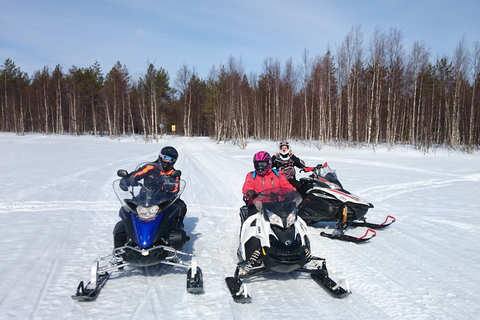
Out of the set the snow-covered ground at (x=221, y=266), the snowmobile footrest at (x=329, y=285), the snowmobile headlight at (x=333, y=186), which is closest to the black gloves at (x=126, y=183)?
the snow-covered ground at (x=221, y=266)

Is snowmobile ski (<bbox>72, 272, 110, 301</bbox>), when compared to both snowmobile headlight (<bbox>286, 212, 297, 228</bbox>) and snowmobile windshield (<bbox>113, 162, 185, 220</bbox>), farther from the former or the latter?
snowmobile headlight (<bbox>286, 212, 297, 228</bbox>)

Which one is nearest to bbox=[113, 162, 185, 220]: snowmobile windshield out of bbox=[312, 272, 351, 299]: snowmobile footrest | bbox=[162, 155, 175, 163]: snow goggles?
bbox=[162, 155, 175, 163]: snow goggles

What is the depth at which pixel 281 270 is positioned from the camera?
363cm

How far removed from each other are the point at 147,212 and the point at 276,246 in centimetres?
165

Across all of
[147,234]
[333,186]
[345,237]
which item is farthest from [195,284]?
[333,186]

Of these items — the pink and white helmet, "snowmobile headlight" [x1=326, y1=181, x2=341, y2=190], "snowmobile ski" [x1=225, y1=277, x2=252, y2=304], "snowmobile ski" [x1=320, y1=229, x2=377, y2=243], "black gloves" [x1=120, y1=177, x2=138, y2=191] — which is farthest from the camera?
"snowmobile headlight" [x1=326, y1=181, x2=341, y2=190]

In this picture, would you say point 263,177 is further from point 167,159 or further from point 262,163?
point 167,159

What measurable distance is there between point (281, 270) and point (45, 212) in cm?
614

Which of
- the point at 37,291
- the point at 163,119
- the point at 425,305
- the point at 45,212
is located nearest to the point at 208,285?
the point at 37,291

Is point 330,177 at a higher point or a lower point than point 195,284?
higher

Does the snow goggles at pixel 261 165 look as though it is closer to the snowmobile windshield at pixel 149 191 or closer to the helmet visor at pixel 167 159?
the snowmobile windshield at pixel 149 191

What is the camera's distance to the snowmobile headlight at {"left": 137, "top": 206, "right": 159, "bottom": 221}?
385 cm

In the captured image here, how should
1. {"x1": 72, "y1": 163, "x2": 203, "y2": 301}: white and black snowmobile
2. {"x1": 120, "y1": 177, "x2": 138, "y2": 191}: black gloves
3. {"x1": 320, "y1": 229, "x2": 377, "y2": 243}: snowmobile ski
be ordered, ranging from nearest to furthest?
{"x1": 72, "y1": 163, "x2": 203, "y2": 301}: white and black snowmobile
{"x1": 120, "y1": 177, "x2": 138, "y2": 191}: black gloves
{"x1": 320, "y1": 229, "x2": 377, "y2": 243}: snowmobile ski

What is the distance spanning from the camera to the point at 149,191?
163 inches
